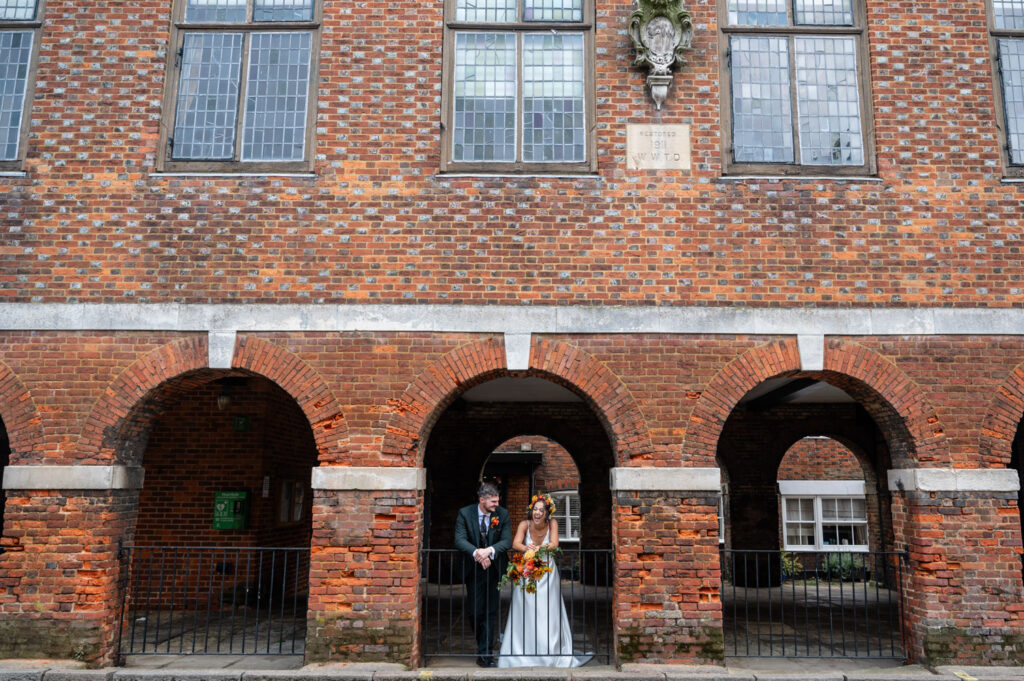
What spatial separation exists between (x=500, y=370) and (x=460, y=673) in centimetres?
278

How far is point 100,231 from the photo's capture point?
25.9 ft

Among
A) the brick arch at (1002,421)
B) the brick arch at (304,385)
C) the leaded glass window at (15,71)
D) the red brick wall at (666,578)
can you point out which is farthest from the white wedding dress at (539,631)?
the leaded glass window at (15,71)

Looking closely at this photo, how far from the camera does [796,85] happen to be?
8.44 m

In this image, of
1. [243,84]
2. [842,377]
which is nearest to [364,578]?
[842,377]

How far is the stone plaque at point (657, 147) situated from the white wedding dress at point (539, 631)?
3938mm

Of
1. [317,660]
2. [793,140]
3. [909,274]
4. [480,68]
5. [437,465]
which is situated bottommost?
[317,660]

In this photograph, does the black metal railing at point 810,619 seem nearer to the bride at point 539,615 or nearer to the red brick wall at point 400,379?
the red brick wall at point 400,379

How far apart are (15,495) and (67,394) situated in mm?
1032

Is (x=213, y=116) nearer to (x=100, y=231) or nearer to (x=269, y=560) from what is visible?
(x=100, y=231)

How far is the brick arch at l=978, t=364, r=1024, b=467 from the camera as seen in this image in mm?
7602

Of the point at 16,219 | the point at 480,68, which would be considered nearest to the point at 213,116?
the point at 16,219

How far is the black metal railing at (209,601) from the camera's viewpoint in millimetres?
7980

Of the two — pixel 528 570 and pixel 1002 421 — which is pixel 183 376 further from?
pixel 1002 421

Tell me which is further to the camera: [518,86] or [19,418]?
[518,86]
